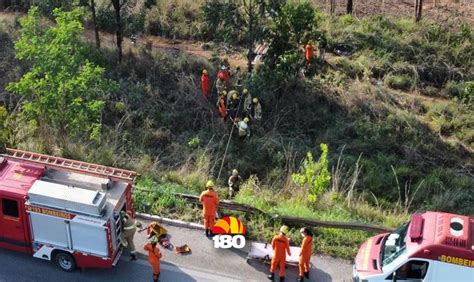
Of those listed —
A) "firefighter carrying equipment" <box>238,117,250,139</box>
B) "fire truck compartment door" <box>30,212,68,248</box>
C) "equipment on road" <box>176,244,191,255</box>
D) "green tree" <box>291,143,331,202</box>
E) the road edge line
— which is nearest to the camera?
"fire truck compartment door" <box>30,212,68,248</box>

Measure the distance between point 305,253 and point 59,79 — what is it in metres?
7.72

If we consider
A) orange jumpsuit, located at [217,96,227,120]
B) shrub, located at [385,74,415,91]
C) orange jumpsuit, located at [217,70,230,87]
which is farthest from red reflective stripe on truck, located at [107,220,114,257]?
shrub, located at [385,74,415,91]

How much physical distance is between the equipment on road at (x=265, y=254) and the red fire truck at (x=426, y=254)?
152 centimetres

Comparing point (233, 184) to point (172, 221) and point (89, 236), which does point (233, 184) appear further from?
point (89, 236)

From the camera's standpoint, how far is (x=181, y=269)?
13.6 metres

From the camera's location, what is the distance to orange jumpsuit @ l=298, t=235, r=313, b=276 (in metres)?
12.8

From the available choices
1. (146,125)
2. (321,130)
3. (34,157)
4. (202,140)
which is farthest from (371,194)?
(34,157)

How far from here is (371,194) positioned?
58.6ft

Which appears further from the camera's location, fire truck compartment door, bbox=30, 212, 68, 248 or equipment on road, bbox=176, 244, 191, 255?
equipment on road, bbox=176, 244, 191, 255

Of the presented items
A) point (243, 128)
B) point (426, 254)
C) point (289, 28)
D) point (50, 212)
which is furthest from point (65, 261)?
point (289, 28)

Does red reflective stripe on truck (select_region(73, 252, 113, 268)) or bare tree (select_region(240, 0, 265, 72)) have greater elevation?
bare tree (select_region(240, 0, 265, 72))

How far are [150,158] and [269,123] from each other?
4713 millimetres

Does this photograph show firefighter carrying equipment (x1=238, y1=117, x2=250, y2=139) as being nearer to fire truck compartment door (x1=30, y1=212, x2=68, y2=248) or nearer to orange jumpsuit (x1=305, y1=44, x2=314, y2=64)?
orange jumpsuit (x1=305, y1=44, x2=314, y2=64)

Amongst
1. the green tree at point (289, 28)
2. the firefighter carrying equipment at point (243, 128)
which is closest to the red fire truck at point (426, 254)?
the firefighter carrying equipment at point (243, 128)
